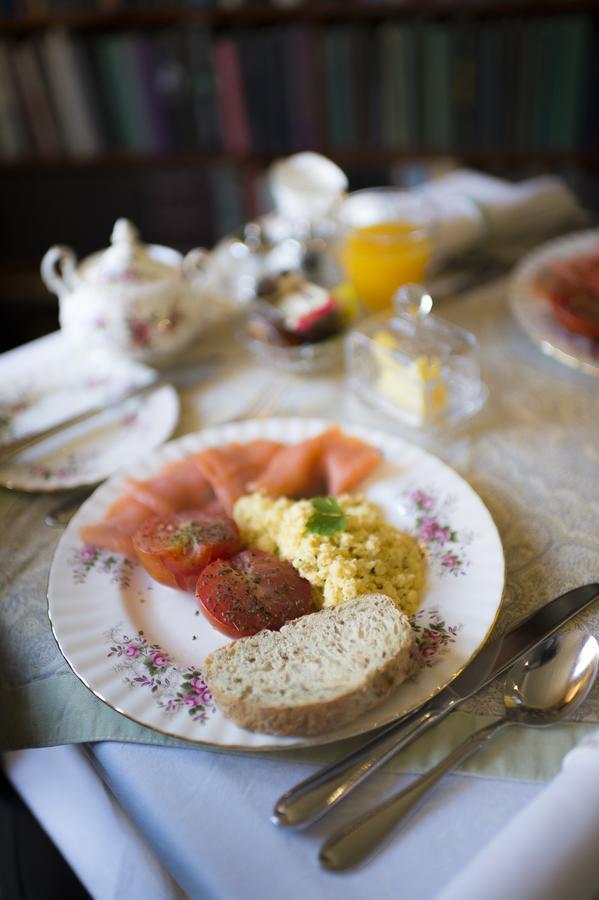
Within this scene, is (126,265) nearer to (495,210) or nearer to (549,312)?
(549,312)

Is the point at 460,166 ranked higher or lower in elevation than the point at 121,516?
lower

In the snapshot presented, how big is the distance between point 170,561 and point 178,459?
0.26 m

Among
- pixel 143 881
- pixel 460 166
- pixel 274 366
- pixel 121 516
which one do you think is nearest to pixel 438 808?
pixel 143 881

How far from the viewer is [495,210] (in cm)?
170

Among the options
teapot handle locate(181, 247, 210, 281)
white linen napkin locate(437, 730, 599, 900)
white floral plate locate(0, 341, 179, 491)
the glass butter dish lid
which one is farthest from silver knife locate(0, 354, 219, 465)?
white linen napkin locate(437, 730, 599, 900)

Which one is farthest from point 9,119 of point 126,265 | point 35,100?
point 126,265

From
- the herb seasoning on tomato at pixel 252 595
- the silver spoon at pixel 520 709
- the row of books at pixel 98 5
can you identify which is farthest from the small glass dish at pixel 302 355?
the row of books at pixel 98 5

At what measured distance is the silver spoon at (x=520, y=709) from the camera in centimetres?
65

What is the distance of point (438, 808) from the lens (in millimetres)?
679

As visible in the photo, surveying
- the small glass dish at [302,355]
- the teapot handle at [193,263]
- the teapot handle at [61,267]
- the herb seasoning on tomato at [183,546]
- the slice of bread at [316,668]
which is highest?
the teapot handle at [61,267]

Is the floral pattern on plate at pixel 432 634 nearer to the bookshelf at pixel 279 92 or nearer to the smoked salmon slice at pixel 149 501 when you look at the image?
the smoked salmon slice at pixel 149 501

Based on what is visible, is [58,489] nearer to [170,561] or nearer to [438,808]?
[170,561]

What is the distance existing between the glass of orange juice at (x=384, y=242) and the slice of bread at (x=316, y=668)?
850 mm

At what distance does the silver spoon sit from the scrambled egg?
15 cm
